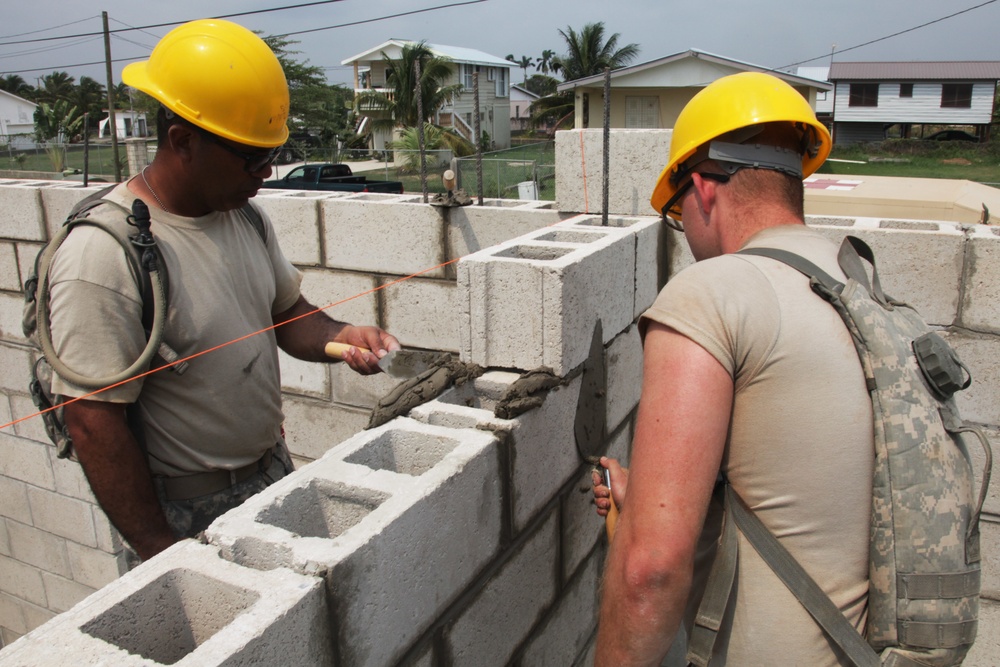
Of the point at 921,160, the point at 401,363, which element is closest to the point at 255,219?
the point at 401,363

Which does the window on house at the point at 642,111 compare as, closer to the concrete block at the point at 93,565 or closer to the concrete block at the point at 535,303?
the concrete block at the point at 93,565

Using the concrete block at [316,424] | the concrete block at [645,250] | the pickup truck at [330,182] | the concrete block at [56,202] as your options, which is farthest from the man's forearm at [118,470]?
the pickup truck at [330,182]

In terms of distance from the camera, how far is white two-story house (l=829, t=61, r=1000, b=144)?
4800 centimetres

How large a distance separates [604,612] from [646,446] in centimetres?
40

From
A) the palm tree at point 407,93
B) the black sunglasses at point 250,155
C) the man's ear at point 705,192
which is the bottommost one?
the man's ear at point 705,192

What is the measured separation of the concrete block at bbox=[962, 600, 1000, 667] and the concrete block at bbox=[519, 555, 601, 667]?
1984 mm

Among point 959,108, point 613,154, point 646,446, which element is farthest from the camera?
point 959,108

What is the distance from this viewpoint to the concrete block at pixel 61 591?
19.0 ft

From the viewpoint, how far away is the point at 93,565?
5664 mm

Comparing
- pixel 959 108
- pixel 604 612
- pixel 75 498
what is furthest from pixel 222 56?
pixel 959 108

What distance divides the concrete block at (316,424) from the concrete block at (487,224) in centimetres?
136

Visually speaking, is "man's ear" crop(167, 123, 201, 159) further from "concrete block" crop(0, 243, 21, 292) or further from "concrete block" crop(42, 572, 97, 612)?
"concrete block" crop(42, 572, 97, 612)

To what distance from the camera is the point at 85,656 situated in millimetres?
1425

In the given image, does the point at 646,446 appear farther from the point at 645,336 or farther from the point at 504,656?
the point at 504,656
